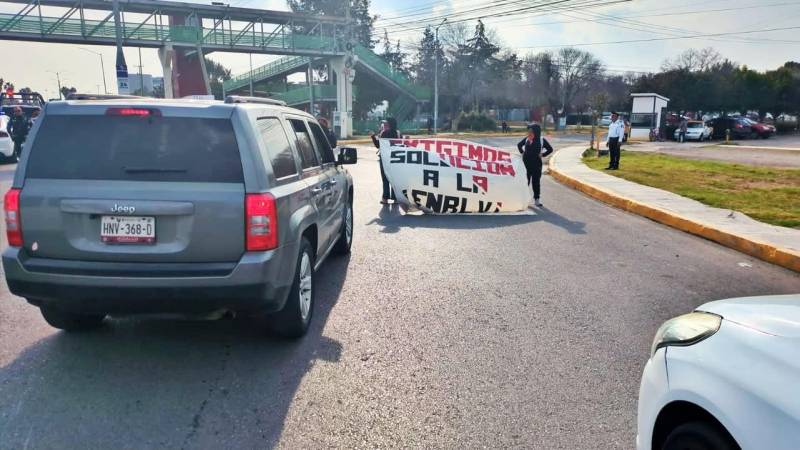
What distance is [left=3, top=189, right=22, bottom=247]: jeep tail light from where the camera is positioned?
12.9 feet

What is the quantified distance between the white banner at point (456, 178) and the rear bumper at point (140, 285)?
722 cm

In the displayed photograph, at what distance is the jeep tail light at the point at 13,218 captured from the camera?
3.94m

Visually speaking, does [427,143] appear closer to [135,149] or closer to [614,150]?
[135,149]

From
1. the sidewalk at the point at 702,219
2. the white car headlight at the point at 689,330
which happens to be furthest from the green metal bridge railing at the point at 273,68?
the white car headlight at the point at 689,330

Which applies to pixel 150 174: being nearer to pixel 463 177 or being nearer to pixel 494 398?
pixel 494 398

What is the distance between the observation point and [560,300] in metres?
5.75

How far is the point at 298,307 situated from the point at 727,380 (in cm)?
315

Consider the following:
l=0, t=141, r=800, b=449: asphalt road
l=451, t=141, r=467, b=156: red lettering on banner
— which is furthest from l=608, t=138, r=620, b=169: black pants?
l=0, t=141, r=800, b=449: asphalt road

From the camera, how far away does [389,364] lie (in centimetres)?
421

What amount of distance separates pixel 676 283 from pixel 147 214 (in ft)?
18.2

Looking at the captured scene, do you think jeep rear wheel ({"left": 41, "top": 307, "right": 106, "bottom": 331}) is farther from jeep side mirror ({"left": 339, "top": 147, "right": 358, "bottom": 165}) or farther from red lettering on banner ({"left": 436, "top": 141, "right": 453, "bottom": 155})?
red lettering on banner ({"left": 436, "top": 141, "right": 453, "bottom": 155})

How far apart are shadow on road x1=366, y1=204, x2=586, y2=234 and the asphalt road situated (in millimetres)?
2498

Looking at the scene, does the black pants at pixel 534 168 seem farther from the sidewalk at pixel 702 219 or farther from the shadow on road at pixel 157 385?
the shadow on road at pixel 157 385

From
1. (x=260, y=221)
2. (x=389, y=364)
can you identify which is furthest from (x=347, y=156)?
(x=389, y=364)
